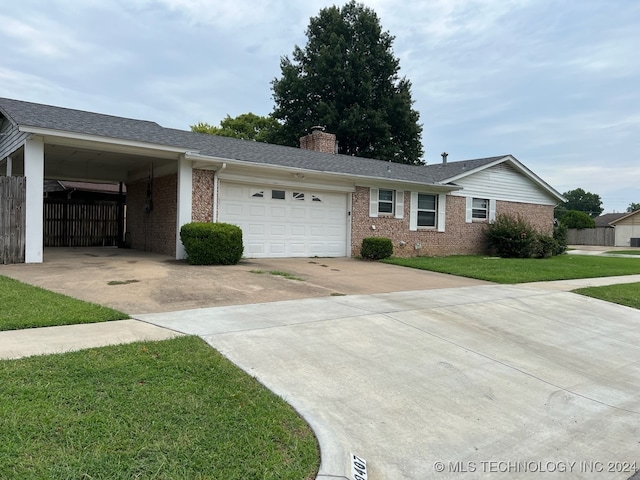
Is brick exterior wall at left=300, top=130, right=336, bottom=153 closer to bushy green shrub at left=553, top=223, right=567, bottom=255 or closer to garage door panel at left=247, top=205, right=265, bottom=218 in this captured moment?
garage door panel at left=247, top=205, right=265, bottom=218

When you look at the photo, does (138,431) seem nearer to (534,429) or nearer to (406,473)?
(406,473)

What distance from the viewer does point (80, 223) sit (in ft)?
59.6

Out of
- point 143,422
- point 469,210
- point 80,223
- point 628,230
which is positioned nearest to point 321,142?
point 469,210

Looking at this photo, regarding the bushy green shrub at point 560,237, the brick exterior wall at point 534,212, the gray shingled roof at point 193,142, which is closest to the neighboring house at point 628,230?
the bushy green shrub at point 560,237

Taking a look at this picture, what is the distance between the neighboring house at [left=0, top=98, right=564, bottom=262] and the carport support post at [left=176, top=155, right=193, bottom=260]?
28 mm

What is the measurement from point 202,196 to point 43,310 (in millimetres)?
7440

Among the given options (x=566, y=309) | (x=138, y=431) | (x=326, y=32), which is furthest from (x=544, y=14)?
(x=326, y=32)

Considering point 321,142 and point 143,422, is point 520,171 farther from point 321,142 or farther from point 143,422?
point 143,422

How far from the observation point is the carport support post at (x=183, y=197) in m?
12.5

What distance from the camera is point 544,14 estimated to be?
11.6 meters

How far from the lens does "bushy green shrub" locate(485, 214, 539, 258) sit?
19047 millimetres

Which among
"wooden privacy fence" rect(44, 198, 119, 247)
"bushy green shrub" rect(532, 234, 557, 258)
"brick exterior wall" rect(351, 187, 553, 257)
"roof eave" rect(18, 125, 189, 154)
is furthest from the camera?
"bushy green shrub" rect(532, 234, 557, 258)

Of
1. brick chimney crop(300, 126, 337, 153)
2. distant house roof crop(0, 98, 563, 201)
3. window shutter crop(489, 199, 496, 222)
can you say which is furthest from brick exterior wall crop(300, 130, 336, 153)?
window shutter crop(489, 199, 496, 222)

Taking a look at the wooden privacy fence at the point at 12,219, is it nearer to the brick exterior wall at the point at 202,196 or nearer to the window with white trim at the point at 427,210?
the brick exterior wall at the point at 202,196
